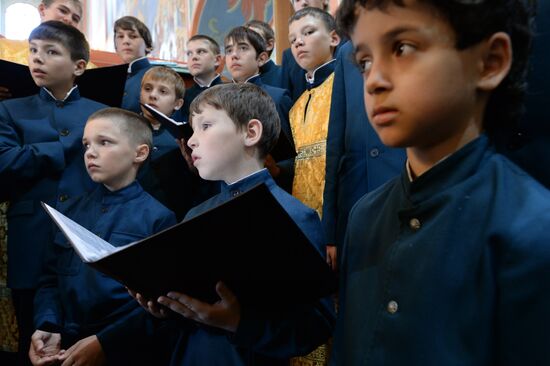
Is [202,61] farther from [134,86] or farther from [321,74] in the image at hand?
[321,74]

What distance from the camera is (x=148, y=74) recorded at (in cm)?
379

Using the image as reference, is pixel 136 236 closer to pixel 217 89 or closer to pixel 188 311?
pixel 217 89

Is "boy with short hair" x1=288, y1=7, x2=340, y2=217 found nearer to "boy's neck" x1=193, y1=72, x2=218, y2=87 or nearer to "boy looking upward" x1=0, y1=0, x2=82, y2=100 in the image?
"boy's neck" x1=193, y1=72, x2=218, y2=87

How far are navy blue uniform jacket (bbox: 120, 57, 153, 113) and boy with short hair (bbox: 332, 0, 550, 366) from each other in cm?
307

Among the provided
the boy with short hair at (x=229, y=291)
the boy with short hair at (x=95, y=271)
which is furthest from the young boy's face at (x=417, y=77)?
the boy with short hair at (x=95, y=271)

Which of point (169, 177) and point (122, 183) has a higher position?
point (122, 183)

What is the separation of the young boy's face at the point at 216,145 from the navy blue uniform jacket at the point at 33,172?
972mm

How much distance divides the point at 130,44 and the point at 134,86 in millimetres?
632

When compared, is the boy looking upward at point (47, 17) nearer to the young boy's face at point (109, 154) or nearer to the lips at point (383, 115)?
the young boy's face at point (109, 154)

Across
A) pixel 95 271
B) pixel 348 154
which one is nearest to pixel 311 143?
pixel 348 154

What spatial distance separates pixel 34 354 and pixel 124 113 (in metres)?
1.10

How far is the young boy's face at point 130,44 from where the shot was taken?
4539 millimetres

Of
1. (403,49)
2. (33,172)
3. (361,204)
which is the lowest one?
(33,172)

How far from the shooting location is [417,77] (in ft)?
2.91
